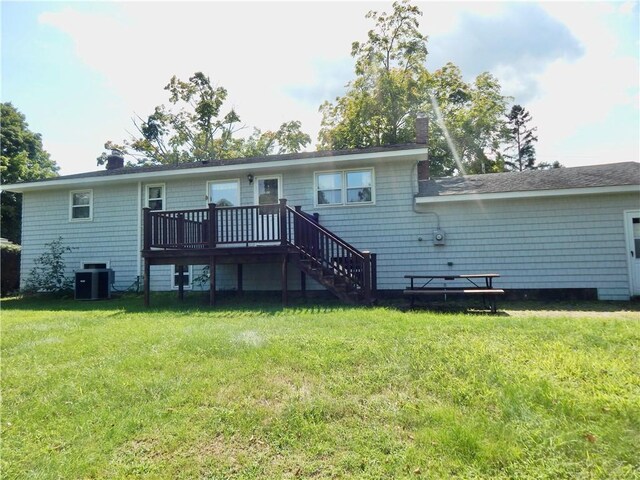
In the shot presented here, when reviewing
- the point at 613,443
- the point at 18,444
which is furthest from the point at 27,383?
the point at 613,443

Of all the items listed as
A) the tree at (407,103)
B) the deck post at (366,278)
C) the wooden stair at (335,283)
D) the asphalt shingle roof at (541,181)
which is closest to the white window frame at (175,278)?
the wooden stair at (335,283)

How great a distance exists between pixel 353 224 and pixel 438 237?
226cm

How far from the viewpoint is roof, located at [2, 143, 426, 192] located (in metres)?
9.16

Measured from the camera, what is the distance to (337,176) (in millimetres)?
9938

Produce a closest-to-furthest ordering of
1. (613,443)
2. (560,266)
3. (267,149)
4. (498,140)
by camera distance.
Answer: (613,443)
(560,266)
(498,140)
(267,149)

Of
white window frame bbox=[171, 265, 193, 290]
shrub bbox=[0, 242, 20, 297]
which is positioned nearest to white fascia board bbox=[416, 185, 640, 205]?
white window frame bbox=[171, 265, 193, 290]

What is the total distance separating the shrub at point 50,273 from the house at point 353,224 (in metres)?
0.31

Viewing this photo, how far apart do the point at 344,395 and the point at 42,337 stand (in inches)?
187

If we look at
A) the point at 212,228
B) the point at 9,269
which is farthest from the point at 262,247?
the point at 9,269

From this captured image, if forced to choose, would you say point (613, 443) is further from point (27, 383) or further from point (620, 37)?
point (620, 37)

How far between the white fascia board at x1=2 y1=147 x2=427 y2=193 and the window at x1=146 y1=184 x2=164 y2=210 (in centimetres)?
35

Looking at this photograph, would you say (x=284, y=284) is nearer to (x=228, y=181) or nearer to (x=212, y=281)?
(x=212, y=281)

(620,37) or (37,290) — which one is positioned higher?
(620,37)

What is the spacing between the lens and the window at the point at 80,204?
459 inches
